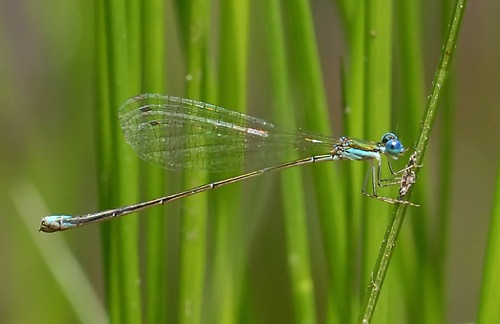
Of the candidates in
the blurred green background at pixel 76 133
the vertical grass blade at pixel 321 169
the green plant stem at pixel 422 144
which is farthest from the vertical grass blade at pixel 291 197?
the blurred green background at pixel 76 133

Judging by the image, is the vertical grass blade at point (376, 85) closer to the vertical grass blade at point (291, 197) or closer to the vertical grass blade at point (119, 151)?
the vertical grass blade at point (291, 197)

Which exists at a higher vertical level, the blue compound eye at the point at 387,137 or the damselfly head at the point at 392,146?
the blue compound eye at the point at 387,137

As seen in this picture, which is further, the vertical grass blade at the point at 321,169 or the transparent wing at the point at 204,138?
the transparent wing at the point at 204,138

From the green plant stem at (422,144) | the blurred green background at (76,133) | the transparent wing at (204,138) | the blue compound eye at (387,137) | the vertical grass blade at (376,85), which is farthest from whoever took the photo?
the blurred green background at (76,133)

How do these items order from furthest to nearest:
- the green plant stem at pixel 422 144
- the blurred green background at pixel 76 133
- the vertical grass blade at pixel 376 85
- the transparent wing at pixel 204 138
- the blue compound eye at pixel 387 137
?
the blurred green background at pixel 76 133 < the transparent wing at pixel 204 138 < the blue compound eye at pixel 387 137 < the vertical grass blade at pixel 376 85 < the green plant stem at pixel 422 144

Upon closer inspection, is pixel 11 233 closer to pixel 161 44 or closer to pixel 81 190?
pixel 81 190

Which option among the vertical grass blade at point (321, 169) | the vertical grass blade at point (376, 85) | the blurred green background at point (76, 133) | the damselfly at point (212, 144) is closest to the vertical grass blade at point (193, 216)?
the damselfly at point (212, 144)
